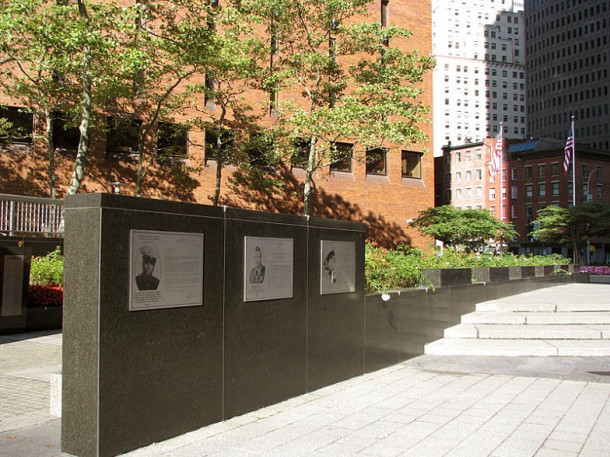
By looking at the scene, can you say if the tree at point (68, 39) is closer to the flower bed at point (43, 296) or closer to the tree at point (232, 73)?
the tree at point (232, 73)

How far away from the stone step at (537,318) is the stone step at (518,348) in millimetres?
1659

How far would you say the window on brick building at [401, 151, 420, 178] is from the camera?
4098 cm

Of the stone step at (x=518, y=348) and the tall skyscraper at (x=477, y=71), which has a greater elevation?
the tall skyscraper at (x=477, y=71)

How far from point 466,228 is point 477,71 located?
138269 millimetres

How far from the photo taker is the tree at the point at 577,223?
2557 inches

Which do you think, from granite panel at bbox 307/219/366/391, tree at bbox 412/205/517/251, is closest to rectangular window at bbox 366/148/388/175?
tree at bbox 412/205/517/251

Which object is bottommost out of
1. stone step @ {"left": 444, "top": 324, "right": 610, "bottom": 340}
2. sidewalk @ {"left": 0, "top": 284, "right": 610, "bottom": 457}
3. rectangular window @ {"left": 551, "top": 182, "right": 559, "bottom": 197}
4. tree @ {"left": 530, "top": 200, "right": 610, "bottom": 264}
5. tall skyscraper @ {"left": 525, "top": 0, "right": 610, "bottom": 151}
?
sidewalk @ {"left": 0, "top": 284, "right": 610, "bottom": 457}

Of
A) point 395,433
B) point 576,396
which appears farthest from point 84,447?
point 576,396

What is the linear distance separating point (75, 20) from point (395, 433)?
1574 centimetres

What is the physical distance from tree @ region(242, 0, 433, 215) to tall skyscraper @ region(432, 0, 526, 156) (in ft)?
422

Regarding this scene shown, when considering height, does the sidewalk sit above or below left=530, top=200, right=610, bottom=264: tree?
below

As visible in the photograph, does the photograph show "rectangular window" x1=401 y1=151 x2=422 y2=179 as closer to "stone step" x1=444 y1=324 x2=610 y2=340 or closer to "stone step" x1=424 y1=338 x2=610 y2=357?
"stone step" x1=444 y1=324 x2=610 y2=340

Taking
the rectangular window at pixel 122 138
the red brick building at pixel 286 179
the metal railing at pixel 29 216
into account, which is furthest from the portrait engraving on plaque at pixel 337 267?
the rectangular window at pixel 122 138

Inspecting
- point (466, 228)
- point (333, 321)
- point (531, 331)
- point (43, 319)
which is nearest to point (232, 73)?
point (43, 319)
